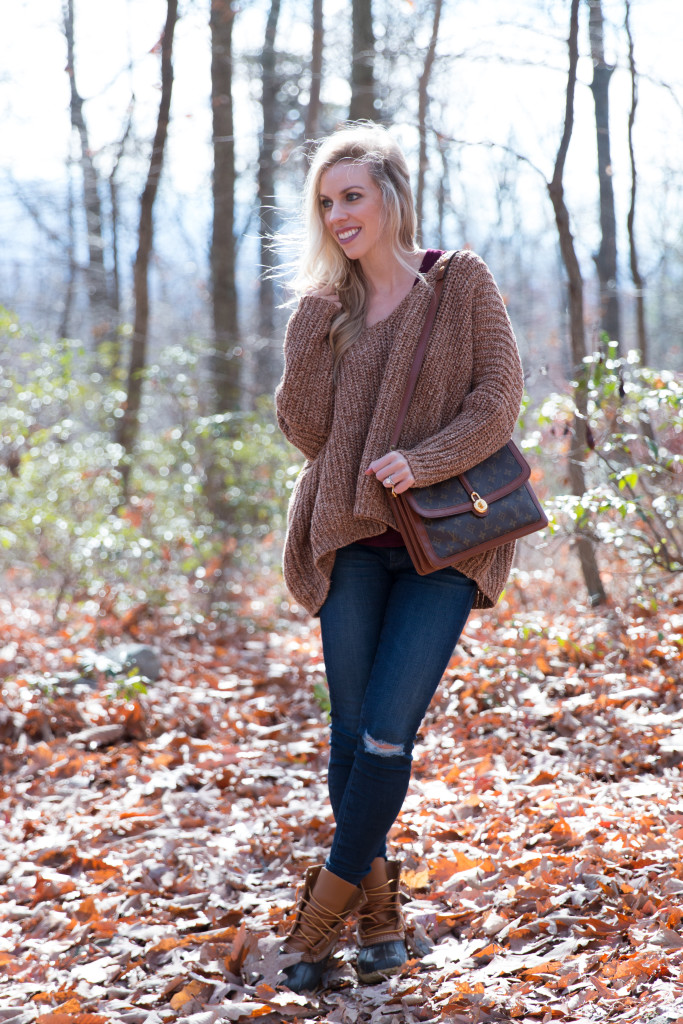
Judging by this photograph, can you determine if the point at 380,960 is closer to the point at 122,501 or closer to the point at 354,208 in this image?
the point at 354,208

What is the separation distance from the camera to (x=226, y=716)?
15.3ft

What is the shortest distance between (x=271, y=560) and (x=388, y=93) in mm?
7207

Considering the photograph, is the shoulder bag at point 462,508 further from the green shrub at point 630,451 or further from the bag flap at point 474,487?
the green shrub at point 630,451

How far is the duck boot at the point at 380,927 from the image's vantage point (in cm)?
234

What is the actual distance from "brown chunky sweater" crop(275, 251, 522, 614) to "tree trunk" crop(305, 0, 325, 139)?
21.5 ft

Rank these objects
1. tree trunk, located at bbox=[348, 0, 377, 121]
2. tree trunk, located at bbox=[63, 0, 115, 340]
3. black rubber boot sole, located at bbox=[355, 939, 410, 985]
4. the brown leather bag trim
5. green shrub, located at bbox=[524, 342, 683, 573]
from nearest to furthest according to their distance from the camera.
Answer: the brown leather bag trim
black rubber boot sole, located at bbox=[355, 939, 410, 985]
green shrub, located at bbox=[524, 342, 683, 573]
tree trunk, located at bbox=[348, 0, 377, 121]
tree trunk, located at bbox=[63, 0, 115, 340]

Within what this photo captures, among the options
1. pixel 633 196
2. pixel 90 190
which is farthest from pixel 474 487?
pixel 90 190

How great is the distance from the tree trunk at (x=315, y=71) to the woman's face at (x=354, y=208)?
20.7ft

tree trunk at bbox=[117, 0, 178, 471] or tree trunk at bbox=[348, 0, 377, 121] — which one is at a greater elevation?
tree trunk at bbox=[348, 0, 377, 121]

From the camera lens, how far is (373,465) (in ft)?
7.06

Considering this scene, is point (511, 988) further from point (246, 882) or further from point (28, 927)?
point (28, 927)

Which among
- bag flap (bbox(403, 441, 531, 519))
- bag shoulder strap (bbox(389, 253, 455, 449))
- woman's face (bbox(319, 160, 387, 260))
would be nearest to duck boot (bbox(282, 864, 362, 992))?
bag flap (bbox(403, 441, 531, 519))

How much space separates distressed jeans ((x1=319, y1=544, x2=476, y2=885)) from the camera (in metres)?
2.23

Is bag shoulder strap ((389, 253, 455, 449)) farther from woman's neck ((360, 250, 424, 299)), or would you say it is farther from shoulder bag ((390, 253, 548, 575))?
woman's neck ((360, 250, 424, 299))
